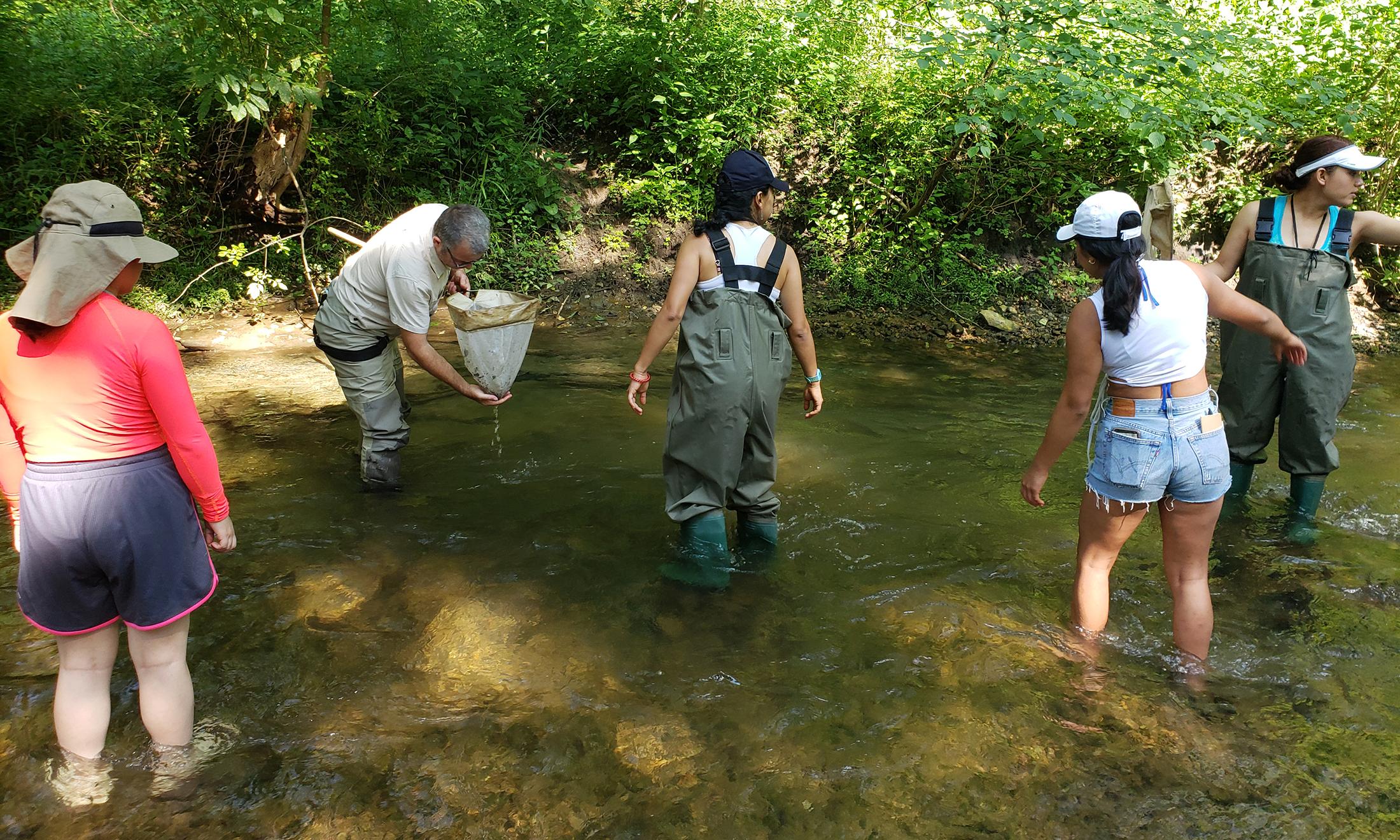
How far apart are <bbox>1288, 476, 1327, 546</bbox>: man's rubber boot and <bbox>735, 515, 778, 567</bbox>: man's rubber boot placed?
270 centimetres

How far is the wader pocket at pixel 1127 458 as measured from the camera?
10.4ft

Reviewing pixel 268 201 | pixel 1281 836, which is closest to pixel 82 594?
pixel 1281 836

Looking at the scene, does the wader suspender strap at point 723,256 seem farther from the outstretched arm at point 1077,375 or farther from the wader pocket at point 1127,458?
the wader pocket at point 1127,458

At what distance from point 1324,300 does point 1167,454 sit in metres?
1.90

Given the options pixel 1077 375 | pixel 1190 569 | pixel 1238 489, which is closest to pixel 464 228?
pixel 1077 375

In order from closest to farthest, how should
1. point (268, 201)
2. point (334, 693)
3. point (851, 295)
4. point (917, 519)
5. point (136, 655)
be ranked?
1. point (136, 655)
2. point (334, 693)
3. point (917, 519)
4. point (268, 201)
5. point (851, 295)

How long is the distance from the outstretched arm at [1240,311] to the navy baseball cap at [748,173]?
164 cm

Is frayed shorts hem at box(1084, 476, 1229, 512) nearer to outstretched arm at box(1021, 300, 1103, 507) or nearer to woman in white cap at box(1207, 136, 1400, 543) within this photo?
outstretched arm at box(1021, 300, 1103, 507)

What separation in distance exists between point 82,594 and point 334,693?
1008 millimetres

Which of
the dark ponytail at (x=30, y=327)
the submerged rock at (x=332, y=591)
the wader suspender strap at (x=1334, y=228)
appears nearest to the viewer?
the dark ponytail at (x=30, y=327)

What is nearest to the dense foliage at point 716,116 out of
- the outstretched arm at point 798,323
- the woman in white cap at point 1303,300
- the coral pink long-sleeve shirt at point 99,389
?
the woman in white cap at point 1303,300

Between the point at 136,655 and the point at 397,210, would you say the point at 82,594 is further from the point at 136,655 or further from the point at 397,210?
the point at 397,210

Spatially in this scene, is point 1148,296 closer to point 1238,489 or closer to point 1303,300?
point 1303,300

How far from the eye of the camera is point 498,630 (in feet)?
12.5
